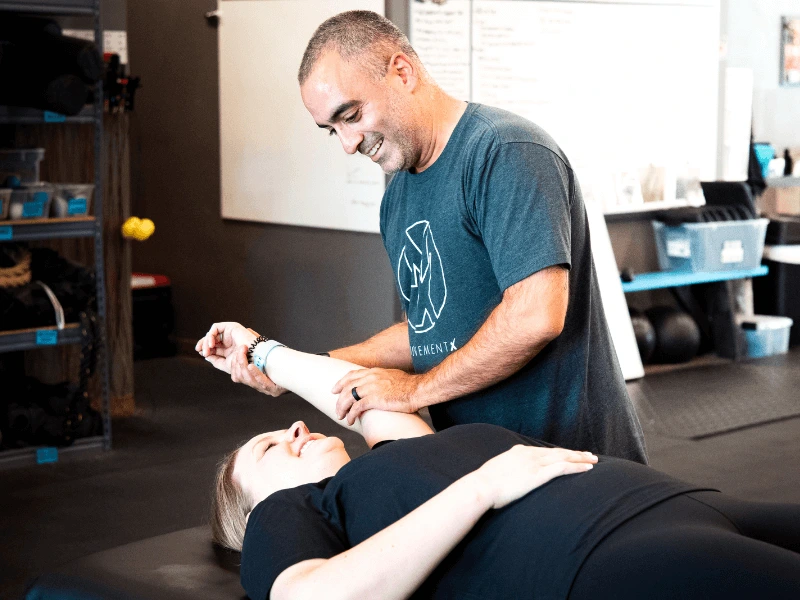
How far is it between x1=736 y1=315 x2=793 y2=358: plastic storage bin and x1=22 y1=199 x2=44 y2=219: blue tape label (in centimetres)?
394

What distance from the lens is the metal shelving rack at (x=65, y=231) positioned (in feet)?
13.4

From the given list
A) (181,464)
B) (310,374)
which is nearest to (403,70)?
(310,374)

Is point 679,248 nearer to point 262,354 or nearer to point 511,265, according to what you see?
point 262,354

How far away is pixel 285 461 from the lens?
6.62ft

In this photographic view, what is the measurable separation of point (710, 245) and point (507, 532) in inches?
181

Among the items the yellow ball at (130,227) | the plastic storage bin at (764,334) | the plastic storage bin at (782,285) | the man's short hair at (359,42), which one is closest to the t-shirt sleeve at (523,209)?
the man's short hair at (359,42)

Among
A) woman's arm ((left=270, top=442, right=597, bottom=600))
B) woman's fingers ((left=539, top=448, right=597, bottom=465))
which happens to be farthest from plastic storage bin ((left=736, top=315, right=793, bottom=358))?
woman's arm ((left=270, top=442, right=597, bottom=600))

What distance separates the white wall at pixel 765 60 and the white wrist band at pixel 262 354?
4.85 meters

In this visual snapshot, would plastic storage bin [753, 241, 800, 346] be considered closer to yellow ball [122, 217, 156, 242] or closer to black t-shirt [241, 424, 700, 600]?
yellow ball [122, 217, 156, 242]

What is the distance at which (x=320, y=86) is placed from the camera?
183 cm

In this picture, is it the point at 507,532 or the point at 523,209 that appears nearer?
the point at 507,532

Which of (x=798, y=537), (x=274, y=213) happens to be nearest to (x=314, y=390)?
(x=798, y=537)

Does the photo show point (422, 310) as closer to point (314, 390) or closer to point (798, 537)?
point (314, 390)

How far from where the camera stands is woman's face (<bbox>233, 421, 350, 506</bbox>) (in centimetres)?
199
